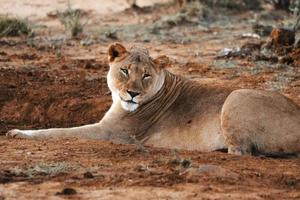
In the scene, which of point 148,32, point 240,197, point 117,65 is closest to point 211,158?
point 240,197

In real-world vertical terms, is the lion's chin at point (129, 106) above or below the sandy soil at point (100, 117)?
above

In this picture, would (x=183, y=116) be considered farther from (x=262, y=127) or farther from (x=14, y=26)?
(x=14, y=26)

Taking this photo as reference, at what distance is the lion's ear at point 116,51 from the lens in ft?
29.6

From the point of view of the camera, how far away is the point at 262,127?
314 inches

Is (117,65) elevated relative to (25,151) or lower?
elevated

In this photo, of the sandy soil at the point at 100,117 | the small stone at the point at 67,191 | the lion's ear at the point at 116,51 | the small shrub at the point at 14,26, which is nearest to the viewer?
the small stone at the point at 67,191

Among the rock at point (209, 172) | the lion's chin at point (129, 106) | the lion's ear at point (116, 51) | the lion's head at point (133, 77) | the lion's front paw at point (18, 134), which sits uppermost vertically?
the lion's ear at point (116, 51)

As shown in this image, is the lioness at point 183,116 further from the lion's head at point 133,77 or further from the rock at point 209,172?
the rock at point 209,172

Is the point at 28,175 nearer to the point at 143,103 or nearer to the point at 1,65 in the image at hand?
the point at 143,103

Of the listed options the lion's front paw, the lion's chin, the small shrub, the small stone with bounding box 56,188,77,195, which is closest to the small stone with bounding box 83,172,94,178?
the small stone with bounding box 56,188,77,195

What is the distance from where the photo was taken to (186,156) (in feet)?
24.8

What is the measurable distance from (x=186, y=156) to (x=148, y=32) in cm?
869

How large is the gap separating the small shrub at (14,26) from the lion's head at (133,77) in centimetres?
649

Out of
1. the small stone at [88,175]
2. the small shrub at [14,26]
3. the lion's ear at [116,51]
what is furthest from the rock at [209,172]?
the small shrub at [14,26]
